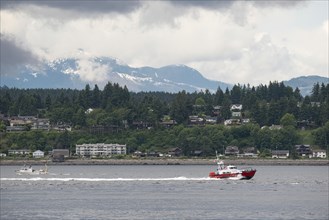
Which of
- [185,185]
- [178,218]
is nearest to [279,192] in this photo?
[185,185]

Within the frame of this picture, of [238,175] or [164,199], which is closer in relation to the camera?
[164,199]

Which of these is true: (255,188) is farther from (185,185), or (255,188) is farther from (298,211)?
(298,211)

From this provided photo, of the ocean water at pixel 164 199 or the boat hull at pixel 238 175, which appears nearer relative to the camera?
the ocean water at pixel 164 199

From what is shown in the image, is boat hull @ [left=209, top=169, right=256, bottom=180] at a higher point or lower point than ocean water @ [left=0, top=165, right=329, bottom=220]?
higher

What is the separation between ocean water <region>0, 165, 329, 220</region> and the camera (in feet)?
275

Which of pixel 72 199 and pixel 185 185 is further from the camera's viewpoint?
pixel 185 185

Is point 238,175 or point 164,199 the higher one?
point 238,175

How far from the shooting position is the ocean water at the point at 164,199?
83.7 meters

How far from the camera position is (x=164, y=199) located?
10038cm

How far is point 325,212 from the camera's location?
8381 centimetres

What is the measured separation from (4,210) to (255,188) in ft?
137

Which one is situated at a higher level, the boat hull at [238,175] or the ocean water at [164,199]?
the boat hull at [238,175]

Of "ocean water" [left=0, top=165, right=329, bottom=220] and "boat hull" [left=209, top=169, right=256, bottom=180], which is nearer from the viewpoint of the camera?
"ocean water" [left=0, top=165, right=329, bottom=220]

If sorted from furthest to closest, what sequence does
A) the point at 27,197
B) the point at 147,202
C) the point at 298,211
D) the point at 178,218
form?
1. the point at 27,197
2. the point at 147,202
3. the point at 298,211
4. the point at 178,218
